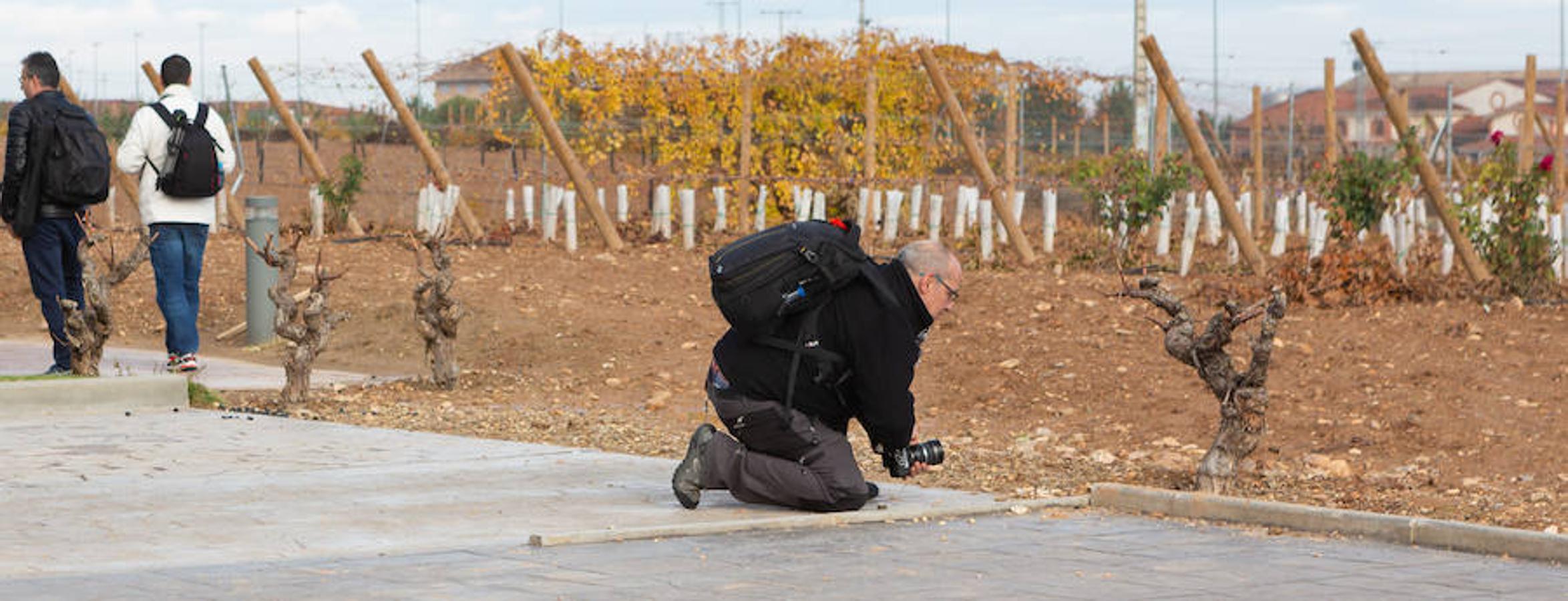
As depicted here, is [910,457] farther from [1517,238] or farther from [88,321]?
[1517,238]

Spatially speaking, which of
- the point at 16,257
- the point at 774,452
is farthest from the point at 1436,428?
the point at 16,257

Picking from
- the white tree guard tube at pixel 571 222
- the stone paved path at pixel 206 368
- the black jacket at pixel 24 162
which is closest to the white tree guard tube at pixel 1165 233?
the white tree guard tube at pixel 571 222

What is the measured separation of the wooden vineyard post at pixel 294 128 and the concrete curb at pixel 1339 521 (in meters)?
14.0

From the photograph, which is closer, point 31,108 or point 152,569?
point 152,569

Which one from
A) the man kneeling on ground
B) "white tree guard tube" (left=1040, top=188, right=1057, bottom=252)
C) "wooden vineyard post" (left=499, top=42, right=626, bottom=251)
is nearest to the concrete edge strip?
the man kneeling on ground

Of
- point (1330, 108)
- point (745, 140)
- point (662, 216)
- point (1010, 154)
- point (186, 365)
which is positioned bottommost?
point (186, 365)

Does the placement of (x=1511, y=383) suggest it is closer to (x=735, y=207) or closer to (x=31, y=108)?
(x=31, y=108)

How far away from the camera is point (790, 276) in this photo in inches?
296

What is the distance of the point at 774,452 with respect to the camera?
25.7ft

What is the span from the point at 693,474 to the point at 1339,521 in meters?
2.17

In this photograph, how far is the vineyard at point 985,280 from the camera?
10.6m

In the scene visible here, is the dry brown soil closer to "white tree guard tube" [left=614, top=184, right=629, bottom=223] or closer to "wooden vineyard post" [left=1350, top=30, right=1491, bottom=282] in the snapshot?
"wooden vineyard post" [left=1350, top=30, right=1491, bottom=282]

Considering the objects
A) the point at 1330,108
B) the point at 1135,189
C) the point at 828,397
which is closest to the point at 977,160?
the point at 1135,189

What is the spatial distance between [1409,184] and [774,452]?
10.1m
